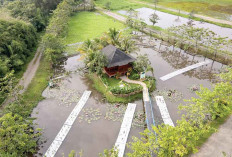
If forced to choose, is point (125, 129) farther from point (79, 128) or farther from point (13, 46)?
point (13, 46)

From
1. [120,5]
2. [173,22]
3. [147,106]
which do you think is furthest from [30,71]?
[120,5]

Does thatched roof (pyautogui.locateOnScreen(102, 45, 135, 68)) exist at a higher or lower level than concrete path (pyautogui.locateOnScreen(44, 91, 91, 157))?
higher

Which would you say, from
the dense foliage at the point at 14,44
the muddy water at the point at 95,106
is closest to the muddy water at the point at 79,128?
the muddy water at the point at 95,106

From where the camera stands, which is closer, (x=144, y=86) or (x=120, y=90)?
(x=120, y=90)

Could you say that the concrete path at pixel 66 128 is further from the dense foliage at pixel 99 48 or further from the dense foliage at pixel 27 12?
the dense foliage at pixel 27 12

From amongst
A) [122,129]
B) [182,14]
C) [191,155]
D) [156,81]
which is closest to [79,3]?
[182,14]

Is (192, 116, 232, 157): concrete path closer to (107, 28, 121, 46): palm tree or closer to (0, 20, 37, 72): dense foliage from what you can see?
(107, 28, 121, 46): palm tree

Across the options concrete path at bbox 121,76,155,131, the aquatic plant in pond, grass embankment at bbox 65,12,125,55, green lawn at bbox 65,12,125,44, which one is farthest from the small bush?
green lawn at bbox 65,12,125,44
